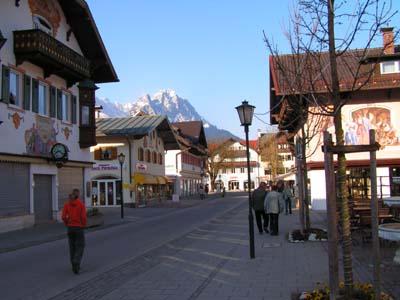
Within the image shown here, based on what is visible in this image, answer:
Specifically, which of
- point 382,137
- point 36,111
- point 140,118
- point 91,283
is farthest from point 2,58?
point 140,118

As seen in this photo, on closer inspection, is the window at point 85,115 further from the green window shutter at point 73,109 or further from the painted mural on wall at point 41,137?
the painted mural on wall at point 41,137

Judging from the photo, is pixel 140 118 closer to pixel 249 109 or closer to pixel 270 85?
pixel 270 85

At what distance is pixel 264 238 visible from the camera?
1727 centimetres

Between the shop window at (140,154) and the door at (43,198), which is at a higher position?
the shop window at (140,154)

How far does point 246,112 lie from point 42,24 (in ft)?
53.4

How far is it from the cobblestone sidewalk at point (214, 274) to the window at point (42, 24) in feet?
47.7

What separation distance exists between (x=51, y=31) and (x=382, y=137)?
18.6 metres

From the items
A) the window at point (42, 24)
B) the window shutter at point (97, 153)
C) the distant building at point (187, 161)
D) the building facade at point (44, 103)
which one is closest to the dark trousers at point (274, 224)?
the building facade at point (44, 103)

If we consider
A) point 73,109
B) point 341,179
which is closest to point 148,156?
point 73,109

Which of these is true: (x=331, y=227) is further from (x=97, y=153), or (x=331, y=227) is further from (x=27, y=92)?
(x=97, y=153)

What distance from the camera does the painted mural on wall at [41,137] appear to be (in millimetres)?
24359

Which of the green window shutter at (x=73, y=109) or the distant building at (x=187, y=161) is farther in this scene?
the distant building at (x=187, y=161)

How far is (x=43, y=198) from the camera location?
2639 cm

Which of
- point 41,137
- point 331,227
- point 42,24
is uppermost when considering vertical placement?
point 42,24
